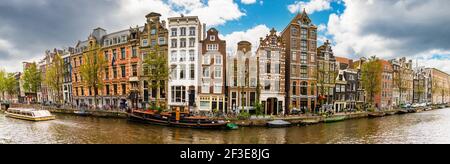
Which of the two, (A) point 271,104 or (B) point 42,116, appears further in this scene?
(A) point 271,104

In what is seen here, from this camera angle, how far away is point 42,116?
2344 cm

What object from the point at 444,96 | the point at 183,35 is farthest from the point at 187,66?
the point at 444,96

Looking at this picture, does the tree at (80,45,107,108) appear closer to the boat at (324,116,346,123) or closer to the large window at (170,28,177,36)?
the large window at (170,28,177,36)

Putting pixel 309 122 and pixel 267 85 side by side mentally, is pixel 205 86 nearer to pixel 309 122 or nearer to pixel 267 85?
pixel 267 85

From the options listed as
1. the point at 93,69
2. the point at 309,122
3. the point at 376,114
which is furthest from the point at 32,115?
the point at 376,114

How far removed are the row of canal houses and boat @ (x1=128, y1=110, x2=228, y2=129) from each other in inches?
201

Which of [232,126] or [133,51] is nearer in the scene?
[232,126]

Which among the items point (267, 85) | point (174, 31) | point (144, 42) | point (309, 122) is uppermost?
point (174, 31)

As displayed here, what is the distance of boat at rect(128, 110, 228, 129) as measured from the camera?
19266mm

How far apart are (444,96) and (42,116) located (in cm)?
10713

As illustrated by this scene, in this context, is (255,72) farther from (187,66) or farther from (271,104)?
(187,66)

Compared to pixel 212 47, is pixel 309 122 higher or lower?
lower

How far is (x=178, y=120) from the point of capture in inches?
787

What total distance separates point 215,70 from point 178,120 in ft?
32.3
